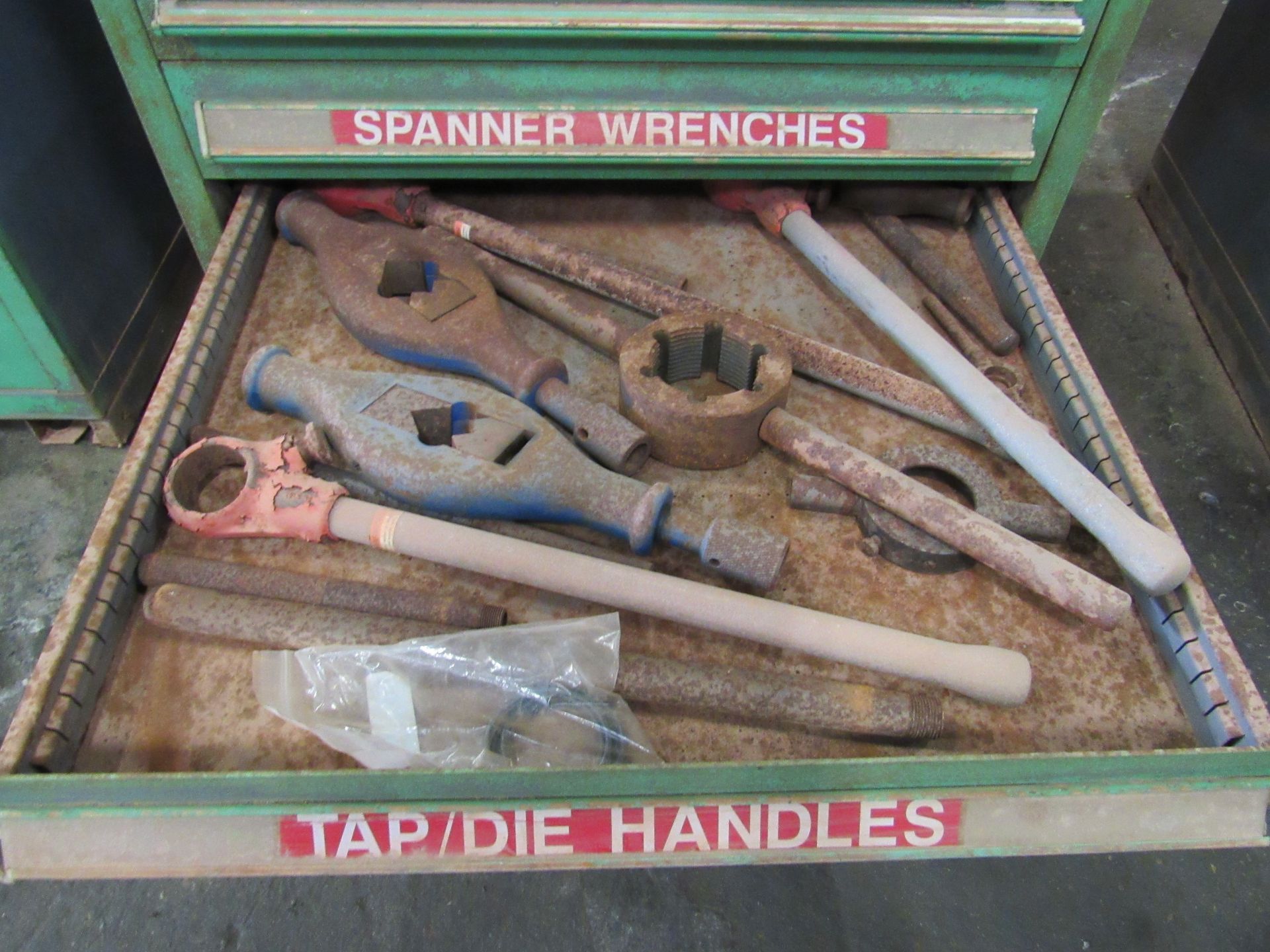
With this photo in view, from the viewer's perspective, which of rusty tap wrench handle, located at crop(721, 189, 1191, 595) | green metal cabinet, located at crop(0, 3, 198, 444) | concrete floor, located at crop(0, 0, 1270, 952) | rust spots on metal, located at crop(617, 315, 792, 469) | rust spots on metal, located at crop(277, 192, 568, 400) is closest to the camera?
rusty tap wrench handle, located at crop(721, 189, 1191, 595)

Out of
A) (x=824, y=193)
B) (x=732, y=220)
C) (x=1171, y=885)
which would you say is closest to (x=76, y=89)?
(x=732, y=220)

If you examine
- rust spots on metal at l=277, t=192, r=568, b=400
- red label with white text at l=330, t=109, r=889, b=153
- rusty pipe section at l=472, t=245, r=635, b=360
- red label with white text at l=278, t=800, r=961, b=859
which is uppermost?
red label with white text at l=330, t=109, r=889, b=153

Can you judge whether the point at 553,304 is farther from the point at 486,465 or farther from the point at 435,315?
the point at 486,465

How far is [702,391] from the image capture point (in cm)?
109

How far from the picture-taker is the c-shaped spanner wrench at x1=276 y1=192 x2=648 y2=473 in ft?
3.17

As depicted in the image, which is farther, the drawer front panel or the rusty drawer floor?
the drawer front panel

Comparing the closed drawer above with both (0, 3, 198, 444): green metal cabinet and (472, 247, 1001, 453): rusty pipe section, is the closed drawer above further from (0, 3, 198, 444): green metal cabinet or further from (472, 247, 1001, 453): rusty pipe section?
(0, 3, 198, 444): green metal cabinet

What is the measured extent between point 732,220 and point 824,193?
14 cm

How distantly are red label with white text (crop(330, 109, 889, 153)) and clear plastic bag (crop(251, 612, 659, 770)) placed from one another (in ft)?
2.17

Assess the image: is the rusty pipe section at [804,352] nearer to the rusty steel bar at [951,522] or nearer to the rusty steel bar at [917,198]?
the rusty steel bar at [951,522]

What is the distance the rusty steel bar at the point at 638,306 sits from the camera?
1022 millimetres

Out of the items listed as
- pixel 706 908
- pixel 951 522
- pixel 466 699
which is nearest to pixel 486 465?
pixel 466 699

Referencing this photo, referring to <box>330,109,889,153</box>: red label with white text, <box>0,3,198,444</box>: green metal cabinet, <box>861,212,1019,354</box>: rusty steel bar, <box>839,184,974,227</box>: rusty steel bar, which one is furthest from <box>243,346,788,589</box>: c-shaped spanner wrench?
<box>0,3,198,444</box>: green metal cabinet

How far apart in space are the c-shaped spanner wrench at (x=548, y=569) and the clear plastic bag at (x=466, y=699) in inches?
2.2
